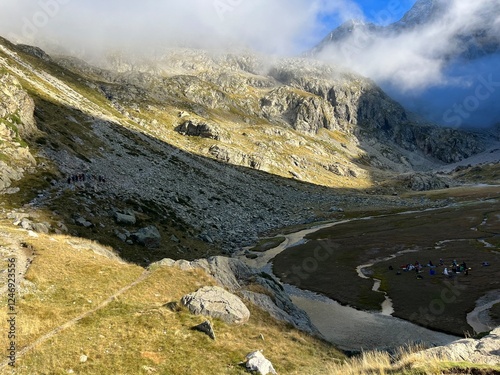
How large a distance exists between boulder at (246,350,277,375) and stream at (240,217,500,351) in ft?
41.3

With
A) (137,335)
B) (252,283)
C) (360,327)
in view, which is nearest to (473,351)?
(137,335)

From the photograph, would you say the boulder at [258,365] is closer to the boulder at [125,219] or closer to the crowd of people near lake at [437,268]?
the boulder at [125,219]

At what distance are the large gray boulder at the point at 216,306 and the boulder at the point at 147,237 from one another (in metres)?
31.7

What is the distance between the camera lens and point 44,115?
9769 centimetres

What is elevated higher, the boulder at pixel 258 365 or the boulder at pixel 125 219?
the boulder at pixel 258 365

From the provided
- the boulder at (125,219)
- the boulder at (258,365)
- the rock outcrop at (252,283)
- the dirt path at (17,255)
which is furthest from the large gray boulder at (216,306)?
the boulder at (125,219)

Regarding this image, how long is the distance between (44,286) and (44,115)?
291ft

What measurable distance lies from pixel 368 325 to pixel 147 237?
3750 centimetres

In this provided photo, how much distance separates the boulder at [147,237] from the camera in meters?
58.1

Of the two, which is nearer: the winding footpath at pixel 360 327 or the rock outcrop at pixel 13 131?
the winding footpath at pixel 360 327

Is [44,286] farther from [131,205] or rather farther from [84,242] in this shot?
[131,205]

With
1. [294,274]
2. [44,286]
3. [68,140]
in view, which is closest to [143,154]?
[68,140]

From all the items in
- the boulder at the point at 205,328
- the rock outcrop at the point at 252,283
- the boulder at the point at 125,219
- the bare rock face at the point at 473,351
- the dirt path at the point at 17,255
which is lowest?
the boulder at the point at 125,219

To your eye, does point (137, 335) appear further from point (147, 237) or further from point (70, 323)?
point (147, 237)
